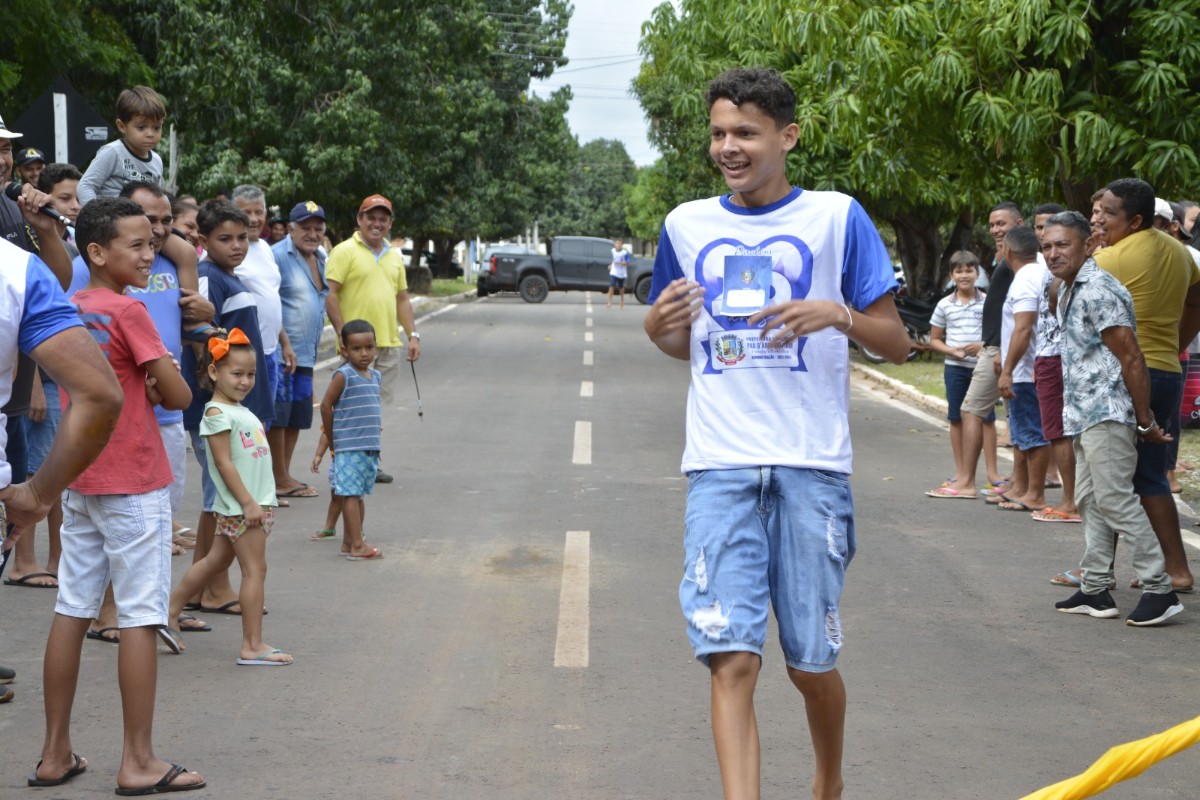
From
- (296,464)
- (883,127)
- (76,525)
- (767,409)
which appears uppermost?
(883,127)

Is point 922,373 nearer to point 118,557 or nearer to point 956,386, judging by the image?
point 956,386

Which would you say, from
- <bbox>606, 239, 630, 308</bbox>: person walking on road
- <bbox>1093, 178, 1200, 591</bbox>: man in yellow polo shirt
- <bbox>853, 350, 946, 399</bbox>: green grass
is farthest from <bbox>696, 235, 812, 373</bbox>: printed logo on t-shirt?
<bbox>606, 239, 630, 308</bbox>: person walking on road

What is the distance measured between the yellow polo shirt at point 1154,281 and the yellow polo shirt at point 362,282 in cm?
526

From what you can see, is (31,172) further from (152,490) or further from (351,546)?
(152,490)

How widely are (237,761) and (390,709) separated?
0.71 metres

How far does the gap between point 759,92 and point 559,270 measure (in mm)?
42766

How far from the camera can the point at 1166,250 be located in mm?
6992

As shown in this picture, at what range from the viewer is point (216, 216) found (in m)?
7.73

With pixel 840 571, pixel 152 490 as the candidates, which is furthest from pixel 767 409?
pixel 152 490

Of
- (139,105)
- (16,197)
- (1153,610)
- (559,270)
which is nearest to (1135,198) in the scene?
(1153,610)

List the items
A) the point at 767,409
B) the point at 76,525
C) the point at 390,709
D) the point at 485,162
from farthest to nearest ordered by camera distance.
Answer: the point at 485,162
the point at 390,709
the point at 76,525
the point at 767,409

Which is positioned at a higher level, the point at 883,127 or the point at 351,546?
the point at 883,127

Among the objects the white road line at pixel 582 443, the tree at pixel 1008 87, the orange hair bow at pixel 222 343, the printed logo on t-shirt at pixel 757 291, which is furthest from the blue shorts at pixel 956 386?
the printed logo on t-shirt at pixel 757 291

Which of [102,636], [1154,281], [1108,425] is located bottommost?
[102,636]
